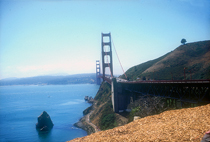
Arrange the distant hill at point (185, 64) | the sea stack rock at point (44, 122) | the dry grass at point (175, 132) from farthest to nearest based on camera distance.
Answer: the distant hill at point (185, 64), the sea stack rock at point (44, 122), the dry grass at point (175, 132)

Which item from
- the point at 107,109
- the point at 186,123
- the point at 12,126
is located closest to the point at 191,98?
the point at 186,123

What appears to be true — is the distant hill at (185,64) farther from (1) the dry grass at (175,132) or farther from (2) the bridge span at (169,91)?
(1) the dry grass at (175,132)

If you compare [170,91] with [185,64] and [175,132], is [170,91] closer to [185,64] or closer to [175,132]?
[175,132]

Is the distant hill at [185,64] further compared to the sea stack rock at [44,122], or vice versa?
the distant hill at [185,64]

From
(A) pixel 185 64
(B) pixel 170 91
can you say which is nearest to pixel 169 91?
(B) pixel 170 91

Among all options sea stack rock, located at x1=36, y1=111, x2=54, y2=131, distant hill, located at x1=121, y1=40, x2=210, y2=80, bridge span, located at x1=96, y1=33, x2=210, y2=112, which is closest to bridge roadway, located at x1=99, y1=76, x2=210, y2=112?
bridge span, located at x1=96, y1=33, x2=210, y2=112

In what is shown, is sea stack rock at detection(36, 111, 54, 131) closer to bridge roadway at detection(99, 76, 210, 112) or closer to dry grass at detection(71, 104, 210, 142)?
bridge roadway at detection(99, 76, 210, 112)

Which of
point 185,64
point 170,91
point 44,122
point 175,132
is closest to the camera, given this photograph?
point 175,132

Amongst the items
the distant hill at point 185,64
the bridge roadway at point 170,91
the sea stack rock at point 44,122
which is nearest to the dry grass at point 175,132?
the bridge roadway at point 170,91

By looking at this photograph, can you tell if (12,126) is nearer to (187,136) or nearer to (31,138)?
(31,138)
